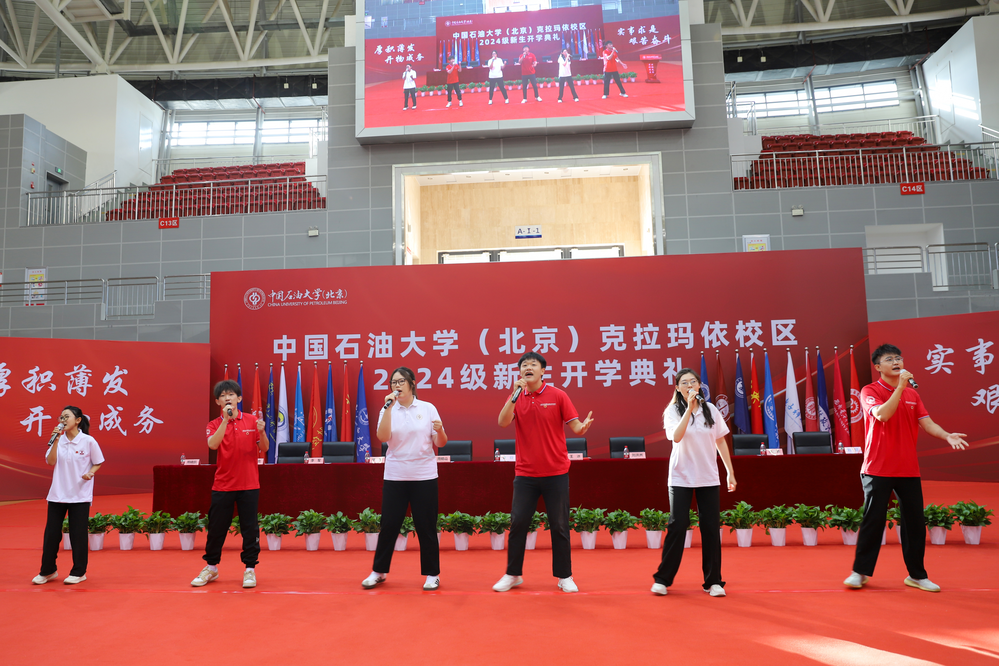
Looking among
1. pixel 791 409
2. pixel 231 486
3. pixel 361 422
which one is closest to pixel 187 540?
pixel 231 486

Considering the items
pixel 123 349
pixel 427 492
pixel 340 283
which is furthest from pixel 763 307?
pixel 123 349

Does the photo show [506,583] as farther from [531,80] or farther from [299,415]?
[531,80]

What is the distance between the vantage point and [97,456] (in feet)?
14.5

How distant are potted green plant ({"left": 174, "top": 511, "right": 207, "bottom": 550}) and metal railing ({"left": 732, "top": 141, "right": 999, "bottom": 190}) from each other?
10230 mm

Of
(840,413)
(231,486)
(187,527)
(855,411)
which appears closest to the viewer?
(231,486)

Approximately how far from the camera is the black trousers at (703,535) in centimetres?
363

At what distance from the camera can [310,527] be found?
537cm

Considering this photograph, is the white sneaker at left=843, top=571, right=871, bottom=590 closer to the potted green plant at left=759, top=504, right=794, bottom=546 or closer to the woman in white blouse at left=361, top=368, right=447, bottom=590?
the potted green plant at left=759, top=504, right=794, bottom=546

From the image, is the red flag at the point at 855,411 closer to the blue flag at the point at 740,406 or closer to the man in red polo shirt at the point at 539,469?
the blue flag at the point at 740,406

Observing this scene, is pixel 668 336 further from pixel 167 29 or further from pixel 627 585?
pixel 167 29

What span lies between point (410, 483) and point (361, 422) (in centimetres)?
450

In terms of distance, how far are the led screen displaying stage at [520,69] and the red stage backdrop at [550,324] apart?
A: 15.6 feet

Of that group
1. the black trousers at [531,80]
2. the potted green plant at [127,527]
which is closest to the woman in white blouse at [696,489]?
the potted green plant at [127,527]

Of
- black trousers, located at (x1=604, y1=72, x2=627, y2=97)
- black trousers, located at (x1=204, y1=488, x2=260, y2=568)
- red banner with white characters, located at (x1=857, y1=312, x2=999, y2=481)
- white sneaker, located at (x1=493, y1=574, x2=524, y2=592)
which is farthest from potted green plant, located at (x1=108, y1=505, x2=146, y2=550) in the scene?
black trousers, located at (x1=604, y1=72, x2=627, y2=97)
